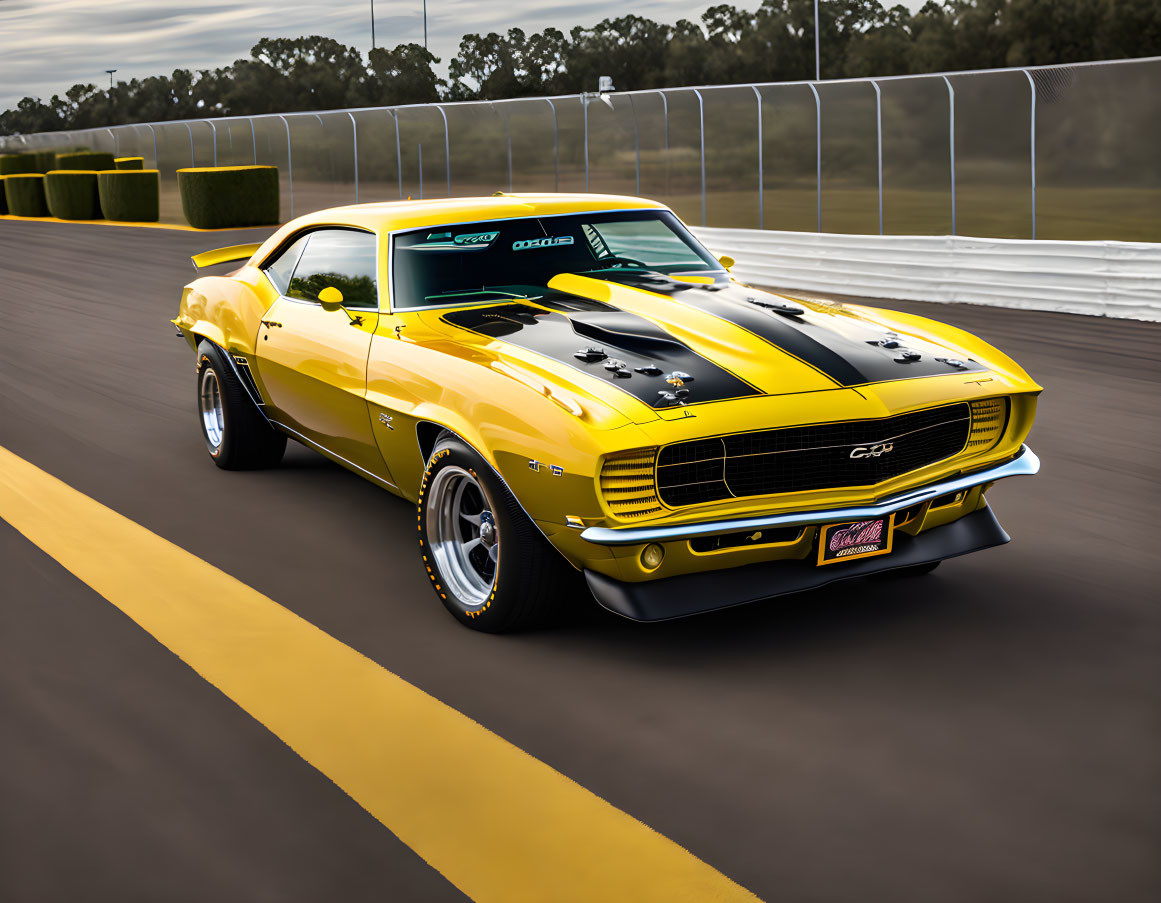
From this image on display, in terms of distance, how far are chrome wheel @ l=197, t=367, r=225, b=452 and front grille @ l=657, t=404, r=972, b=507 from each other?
12.3 ft

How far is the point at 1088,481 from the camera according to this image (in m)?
6.19

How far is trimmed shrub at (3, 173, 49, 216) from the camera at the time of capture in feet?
121

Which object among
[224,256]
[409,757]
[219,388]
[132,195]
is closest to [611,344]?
[409,757]

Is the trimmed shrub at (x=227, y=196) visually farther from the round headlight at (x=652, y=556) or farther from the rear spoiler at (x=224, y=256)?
the round headlight at (x=652, y=556)

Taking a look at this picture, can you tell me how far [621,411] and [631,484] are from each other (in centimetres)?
22

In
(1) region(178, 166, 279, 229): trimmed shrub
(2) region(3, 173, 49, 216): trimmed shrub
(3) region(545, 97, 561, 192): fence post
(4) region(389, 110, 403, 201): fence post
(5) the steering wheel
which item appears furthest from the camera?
(2) region(3, 173, 49, 216): trimmed shrub

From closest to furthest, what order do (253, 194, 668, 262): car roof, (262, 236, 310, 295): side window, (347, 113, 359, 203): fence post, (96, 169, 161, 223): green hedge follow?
1. (253, 194, 668, 262): car roof
2. (262, 236, 310, 295): side window
3. (347, 113, 359, 203): fence post
4. (96, 169, 161, 223): green hedge

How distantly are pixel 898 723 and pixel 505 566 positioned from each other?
1310 millimetres

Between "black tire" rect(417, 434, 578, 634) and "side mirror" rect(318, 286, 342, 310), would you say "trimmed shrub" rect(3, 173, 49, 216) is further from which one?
"black tire" rect(417, 434, 578, 634)

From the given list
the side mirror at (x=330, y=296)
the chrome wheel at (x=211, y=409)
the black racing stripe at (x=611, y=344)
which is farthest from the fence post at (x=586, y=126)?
the black racing stripe at (x=611, y=344)

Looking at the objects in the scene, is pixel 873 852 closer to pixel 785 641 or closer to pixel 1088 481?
pixel 785 641

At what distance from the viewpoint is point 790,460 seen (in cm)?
400

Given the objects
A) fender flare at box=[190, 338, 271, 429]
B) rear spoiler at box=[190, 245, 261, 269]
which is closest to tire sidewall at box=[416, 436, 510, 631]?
fender flare at box=[190, 338, 271, 429]

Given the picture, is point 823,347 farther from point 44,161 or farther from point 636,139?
point 44,161
